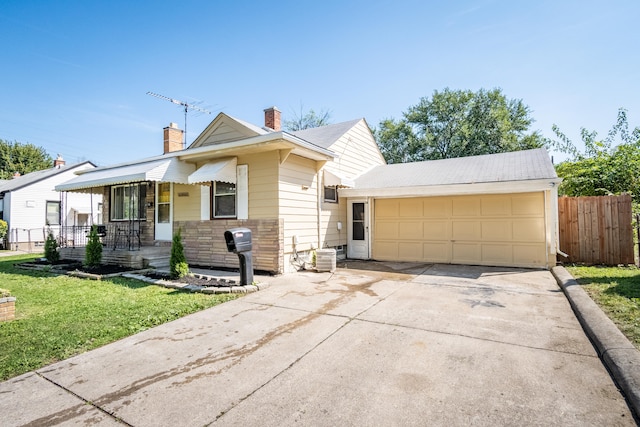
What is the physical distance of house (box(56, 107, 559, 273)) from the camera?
8555mm

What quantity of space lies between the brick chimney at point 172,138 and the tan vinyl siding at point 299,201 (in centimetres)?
719

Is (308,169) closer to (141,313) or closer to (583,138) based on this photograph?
(141,313)

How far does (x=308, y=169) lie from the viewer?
9641 mm

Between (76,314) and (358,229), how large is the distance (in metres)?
8.51

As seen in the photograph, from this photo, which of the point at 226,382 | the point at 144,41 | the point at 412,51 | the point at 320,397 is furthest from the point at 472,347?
the point at 144,41

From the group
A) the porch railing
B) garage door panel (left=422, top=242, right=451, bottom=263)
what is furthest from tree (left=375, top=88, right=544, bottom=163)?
the porch railing

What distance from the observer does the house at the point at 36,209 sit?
18.8 metres

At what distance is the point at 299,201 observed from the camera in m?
9.20

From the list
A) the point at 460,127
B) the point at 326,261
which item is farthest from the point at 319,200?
the point at 460,127

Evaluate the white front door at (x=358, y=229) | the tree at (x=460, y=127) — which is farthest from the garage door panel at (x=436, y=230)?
the tree at (x=460, y=127)

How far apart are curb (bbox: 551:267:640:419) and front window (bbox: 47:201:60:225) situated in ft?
86.5

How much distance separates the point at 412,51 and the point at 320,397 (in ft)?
37.8

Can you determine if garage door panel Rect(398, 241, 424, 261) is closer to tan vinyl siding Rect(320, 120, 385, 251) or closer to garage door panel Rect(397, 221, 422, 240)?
garage door panel Rect(397, 221, 422, 240)

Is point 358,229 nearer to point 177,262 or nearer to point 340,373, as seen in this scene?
point 177,262
